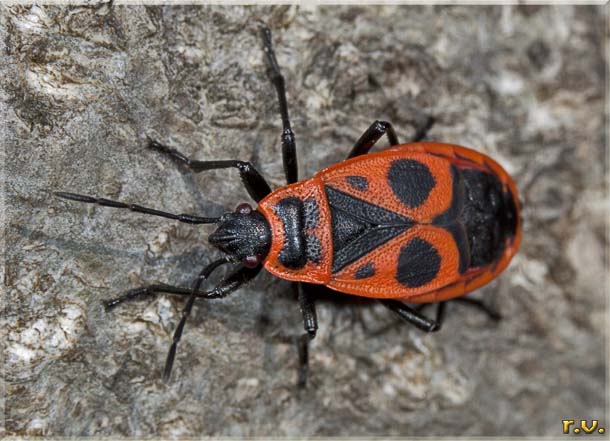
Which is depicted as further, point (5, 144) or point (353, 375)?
point (353, 375)

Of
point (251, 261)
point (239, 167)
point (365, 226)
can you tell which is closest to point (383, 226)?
point (365, 226)

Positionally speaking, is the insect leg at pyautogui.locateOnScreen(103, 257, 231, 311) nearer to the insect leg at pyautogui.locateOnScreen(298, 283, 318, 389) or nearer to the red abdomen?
the red abdomen

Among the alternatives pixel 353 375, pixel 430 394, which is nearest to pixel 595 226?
pixel 430 394

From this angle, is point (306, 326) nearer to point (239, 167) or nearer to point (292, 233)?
point (292, 233)

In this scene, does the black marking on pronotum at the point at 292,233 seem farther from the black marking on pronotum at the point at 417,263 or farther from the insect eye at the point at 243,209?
the black marking on pronotum at the point at 417,263

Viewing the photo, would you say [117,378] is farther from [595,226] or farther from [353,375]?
[595,226]
